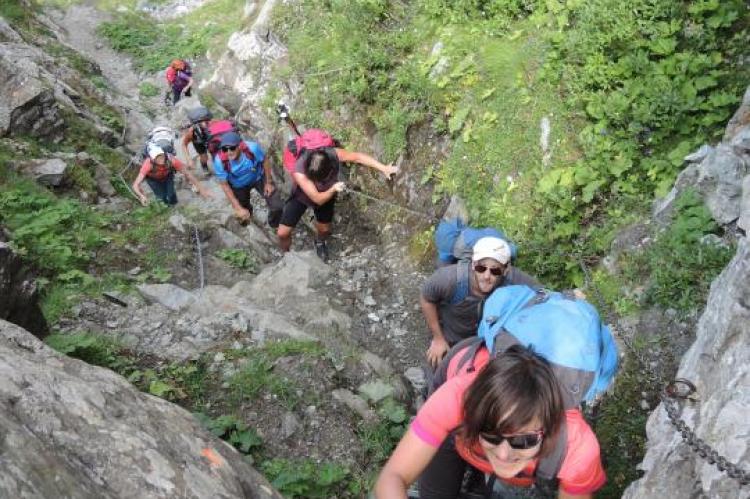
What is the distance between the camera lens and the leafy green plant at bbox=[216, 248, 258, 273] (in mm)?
9961

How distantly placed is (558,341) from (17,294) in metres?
5.14

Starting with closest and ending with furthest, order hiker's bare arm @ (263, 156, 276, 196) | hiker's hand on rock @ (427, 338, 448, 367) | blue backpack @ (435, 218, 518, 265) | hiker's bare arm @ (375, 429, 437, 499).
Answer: hiker's bare arm @ (375, 429, 437, 499)
blue backpack @ (435, 218, 518, 265)
hiker's hand on rock @ (427, 338, 448, 367)
hiker's bare arm @ (263, 156, 276, 196)

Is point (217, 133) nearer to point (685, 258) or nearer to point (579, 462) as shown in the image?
point (685, 258)

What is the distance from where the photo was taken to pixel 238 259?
10023 mm

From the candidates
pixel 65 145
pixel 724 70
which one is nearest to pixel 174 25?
pixel 65 145

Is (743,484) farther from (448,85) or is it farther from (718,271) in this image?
(448,85)

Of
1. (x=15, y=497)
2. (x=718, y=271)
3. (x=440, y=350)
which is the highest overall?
A: (x=15, y=497)

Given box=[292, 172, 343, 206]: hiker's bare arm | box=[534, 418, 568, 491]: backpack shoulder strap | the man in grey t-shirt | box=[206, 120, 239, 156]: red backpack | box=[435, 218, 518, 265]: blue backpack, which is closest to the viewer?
box=[534, 418, 568, 491]: backpack shoulder strap

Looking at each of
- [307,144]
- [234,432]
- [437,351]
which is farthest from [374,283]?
[234,432]

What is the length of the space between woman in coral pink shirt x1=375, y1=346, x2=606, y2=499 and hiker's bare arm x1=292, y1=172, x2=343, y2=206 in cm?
574

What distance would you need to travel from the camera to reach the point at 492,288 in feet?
17.6

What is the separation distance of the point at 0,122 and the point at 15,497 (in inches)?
444

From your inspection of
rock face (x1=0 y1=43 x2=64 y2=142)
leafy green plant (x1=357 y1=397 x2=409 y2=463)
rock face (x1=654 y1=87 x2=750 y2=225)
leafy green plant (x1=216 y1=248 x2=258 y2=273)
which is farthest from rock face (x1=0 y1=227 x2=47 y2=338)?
rock face (x1=0 y1=43 x2=64 y2=142)

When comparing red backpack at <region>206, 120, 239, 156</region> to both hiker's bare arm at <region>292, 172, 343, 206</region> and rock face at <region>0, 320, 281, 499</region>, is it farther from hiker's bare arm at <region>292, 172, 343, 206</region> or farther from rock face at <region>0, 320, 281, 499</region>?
rock face at <region>0, 320, 281, 499</region>
